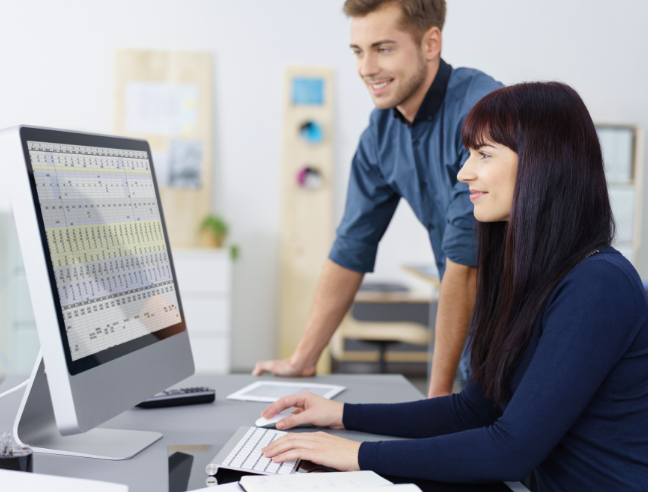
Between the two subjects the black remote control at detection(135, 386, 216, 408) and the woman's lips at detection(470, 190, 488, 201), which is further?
the black remote control at detection(135, 386, 216, 408)

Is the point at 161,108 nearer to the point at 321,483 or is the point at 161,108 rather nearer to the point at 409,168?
the point at 409,168

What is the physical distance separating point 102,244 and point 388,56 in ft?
3.11

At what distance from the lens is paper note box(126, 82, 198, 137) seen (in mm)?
4652

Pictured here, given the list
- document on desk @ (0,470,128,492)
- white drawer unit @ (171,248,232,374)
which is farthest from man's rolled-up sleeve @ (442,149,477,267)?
white drawer unit @ (171,248,232,374)

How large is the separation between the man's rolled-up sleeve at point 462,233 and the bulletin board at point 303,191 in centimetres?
331

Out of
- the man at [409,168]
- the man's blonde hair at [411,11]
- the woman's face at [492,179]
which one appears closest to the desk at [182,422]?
the man at [409,168]

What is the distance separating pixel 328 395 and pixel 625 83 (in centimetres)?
473

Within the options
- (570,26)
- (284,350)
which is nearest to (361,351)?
(284,350)

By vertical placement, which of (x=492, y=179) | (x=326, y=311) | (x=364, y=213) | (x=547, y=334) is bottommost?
(x=326, y=311)

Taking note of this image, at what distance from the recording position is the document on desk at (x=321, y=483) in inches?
31.7

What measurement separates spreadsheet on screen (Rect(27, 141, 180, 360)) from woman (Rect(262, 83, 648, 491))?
0.34 m

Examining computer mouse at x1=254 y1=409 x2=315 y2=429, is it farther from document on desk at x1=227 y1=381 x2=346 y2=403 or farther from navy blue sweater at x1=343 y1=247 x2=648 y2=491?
navy blue sweater at x1=343 y1=247 x2=648 y2=491

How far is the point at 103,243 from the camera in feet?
3.34

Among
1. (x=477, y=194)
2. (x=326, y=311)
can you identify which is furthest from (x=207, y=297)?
(x=477, y=194)
